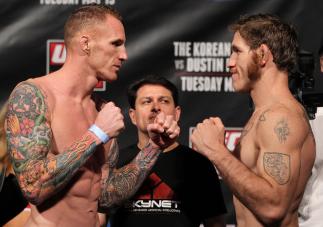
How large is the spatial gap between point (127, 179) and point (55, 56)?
1.35 metres

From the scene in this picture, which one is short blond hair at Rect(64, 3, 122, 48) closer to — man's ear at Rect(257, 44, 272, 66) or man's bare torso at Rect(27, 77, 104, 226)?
man's bare torso at Rect(27, 77, 104, 226)

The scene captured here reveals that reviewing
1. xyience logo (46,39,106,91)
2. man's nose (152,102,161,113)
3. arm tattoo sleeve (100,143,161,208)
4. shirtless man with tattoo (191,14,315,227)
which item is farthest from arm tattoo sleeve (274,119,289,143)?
xyience logo (46,39,106,91)

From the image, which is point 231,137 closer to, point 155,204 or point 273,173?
point 155,204

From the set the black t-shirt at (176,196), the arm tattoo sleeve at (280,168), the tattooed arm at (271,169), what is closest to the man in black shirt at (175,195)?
the black t-shirt at (176,196)

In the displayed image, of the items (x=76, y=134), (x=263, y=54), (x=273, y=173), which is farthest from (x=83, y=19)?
(x=273, y=173)

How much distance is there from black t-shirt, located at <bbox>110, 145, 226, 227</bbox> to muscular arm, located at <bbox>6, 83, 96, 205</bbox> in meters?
0.90

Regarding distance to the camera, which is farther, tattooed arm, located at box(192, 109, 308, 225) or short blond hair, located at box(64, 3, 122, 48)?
short blond hair, located at box(64, 3, 122, 48)

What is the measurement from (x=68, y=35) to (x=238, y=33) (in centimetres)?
73

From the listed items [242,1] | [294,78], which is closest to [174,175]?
[294,78]

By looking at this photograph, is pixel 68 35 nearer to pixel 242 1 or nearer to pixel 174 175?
pixel 174 175

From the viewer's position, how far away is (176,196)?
4312mm

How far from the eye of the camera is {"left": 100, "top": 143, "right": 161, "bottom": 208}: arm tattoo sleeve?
3840 mm

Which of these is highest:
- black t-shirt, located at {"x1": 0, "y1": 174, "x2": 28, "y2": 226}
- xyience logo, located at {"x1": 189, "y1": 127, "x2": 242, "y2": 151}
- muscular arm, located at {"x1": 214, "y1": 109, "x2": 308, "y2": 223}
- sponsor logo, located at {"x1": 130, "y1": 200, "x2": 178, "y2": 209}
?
muscular arm, located at {"x1": 214, "y1": 109, "x2": 308, "y2": 223}

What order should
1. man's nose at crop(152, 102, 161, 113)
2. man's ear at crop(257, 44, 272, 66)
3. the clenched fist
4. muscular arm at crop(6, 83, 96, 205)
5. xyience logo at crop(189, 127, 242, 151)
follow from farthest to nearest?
xyience logo at crop(189, 127, 242, 151)
man's nose at crop(152, 102, 161, 113)
man's ear at crop(257, 44, 272, 66)
the clenched fist
muscular arm at crop(6, 83, 96, 205)
